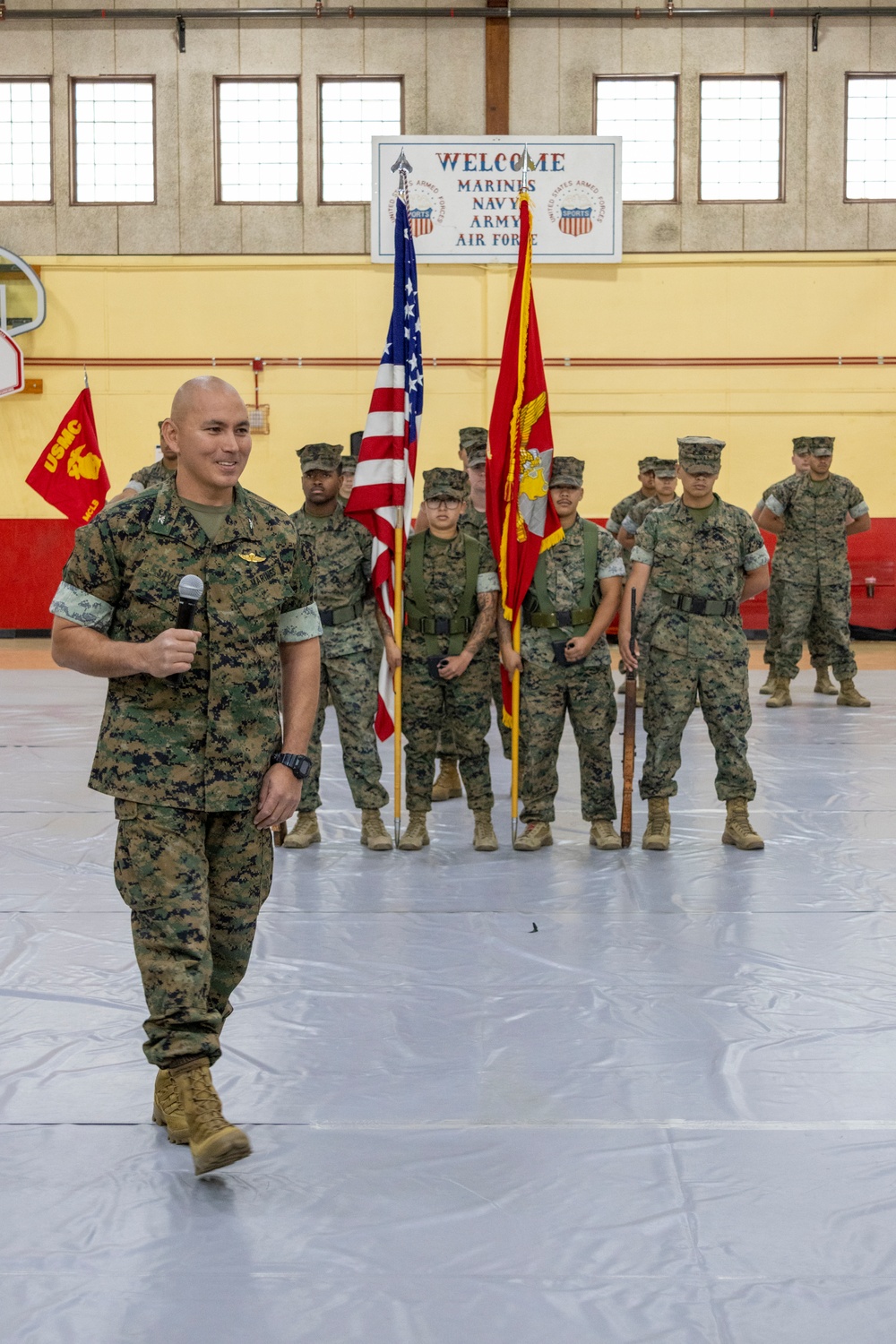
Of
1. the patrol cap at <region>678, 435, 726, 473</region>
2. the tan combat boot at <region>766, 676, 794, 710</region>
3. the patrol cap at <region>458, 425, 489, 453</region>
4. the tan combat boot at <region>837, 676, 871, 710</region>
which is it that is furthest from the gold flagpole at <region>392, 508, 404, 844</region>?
the tan combat boot at <region>837, 676, 871, 710</region>

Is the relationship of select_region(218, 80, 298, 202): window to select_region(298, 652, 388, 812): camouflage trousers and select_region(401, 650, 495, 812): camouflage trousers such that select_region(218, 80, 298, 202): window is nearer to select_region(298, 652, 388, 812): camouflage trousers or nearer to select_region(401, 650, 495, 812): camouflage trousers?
select_region(298, 652, 388, 812): camouflage trousers

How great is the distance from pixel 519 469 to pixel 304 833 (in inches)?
75.6

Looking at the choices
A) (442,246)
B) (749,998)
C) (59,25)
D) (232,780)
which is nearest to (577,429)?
(442,246)

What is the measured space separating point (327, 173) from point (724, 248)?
178 inches

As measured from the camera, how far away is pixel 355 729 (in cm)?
664

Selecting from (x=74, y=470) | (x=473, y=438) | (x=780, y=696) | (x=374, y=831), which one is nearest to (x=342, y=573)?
(x=374, y=831)

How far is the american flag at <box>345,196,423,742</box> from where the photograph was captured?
654cm

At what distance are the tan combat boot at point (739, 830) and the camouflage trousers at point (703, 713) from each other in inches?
2.1

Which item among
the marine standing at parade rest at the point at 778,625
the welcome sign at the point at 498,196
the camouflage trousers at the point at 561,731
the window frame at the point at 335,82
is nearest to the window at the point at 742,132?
Answer: the welcome sign at the point at 498,196

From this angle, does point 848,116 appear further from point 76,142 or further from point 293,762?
point 293,762

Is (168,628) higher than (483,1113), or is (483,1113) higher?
(168,628)

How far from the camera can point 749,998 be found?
14.5 ft

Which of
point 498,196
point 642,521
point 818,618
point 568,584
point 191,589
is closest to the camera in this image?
point 191,589

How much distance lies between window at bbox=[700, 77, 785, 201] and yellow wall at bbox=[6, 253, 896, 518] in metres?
0.90
